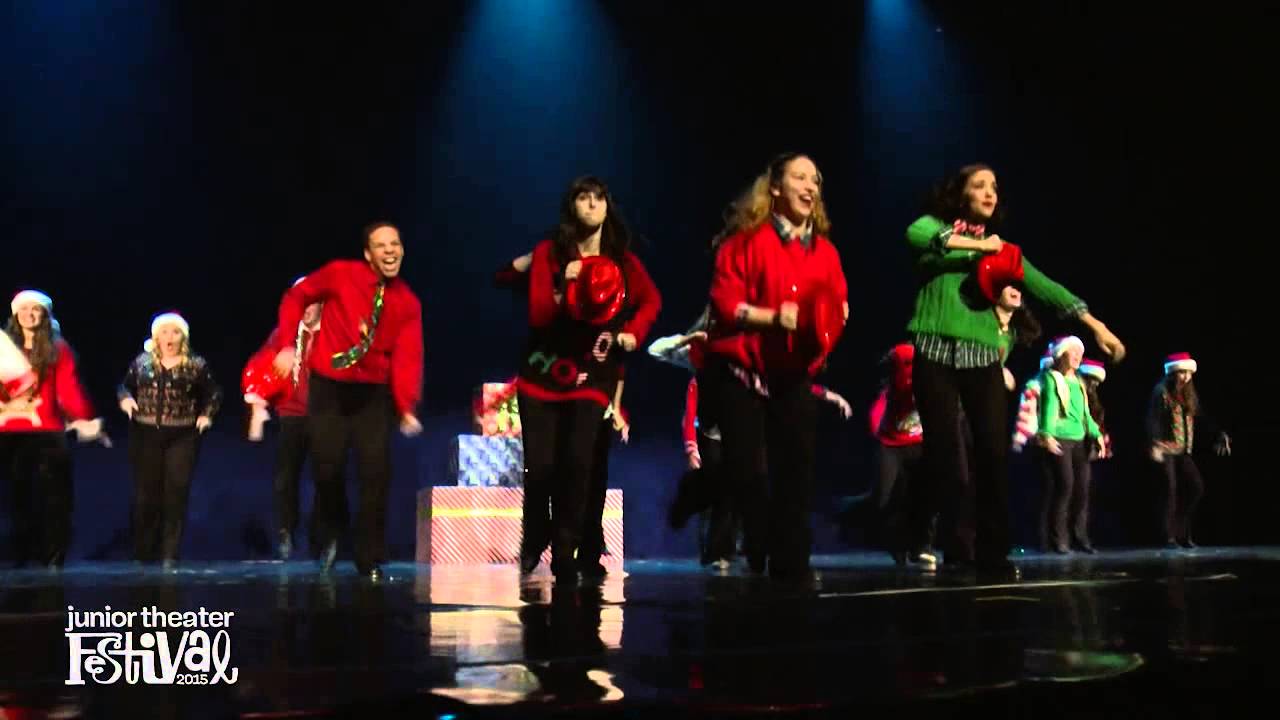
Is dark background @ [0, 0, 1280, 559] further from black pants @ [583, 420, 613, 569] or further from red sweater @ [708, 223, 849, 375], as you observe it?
red sweater @ [708, 223, 849, 375]

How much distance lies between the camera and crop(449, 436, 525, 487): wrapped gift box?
10.0m

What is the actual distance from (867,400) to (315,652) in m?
10.1

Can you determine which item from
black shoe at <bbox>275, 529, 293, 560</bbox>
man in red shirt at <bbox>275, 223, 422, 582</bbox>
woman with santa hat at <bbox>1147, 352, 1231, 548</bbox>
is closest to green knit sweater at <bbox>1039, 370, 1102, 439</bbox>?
woman with santa hat at <bbox>1147, 352, 1231, 548</bbox>

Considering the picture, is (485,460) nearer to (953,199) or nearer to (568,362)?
(568,362)

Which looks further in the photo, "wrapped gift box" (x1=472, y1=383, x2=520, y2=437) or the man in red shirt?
"wrapped gift box" (x1=472, y1=383, x2=520, y2=437)

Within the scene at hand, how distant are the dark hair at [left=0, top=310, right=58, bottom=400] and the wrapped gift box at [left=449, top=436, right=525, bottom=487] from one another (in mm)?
2900

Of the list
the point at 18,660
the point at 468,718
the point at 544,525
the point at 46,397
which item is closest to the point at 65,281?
the point at 46,397

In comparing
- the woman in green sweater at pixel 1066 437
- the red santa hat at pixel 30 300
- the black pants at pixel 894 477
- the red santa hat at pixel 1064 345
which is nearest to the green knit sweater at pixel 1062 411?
the woman in green sweater at pixel 1066 437

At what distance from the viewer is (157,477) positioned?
9484mm

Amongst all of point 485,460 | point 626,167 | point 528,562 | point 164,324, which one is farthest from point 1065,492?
point 164,324

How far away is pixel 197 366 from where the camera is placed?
9.46m

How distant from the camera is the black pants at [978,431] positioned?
5445 mm

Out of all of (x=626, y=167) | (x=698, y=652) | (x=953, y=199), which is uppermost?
(x=626, y=167)

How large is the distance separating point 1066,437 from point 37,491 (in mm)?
7960
